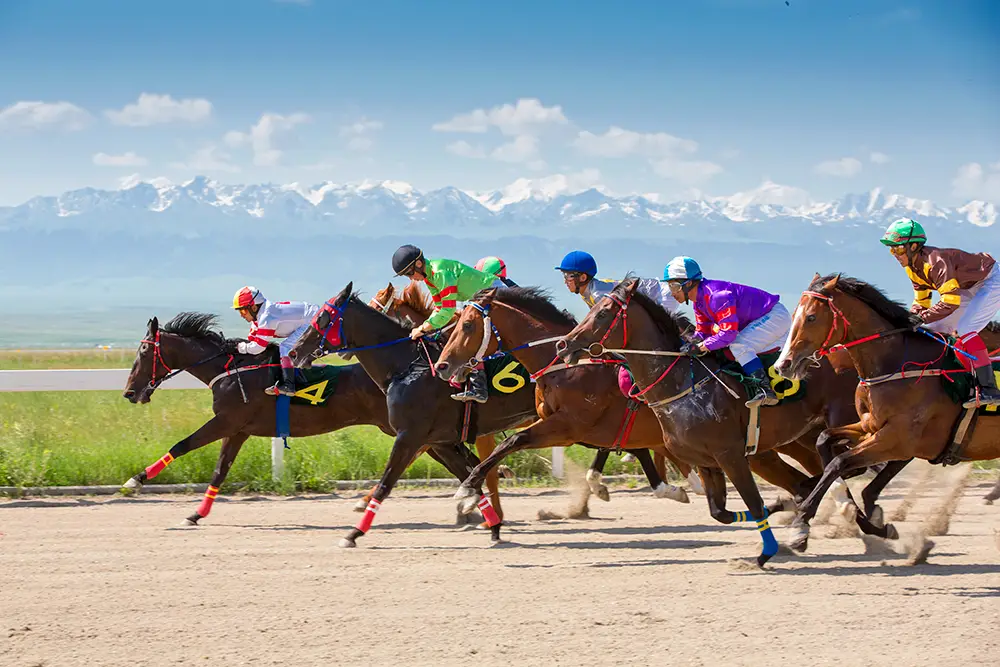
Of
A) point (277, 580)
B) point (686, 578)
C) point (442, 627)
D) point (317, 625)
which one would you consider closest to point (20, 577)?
point (277, 580)

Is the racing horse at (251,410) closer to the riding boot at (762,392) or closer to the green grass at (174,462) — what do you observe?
the green grass at (174,462)

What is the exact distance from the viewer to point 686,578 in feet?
25.7

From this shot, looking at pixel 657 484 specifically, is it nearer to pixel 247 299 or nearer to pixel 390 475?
pixel 390 475

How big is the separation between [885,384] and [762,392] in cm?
79

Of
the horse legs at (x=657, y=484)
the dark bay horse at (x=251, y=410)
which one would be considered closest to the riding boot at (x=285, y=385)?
the dark bay horse at (x=251, y=410)

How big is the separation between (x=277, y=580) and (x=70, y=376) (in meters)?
7.50

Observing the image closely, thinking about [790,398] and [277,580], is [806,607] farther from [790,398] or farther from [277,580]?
[277,580]

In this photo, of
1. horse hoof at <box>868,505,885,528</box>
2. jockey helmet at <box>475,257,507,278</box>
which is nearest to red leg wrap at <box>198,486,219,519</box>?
jockey helmet at <box>475,257,507,278</box>

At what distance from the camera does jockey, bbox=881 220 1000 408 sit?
7938mm

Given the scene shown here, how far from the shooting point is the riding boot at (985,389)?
7.95m

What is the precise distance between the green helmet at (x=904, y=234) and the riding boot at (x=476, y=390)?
319 centimetres

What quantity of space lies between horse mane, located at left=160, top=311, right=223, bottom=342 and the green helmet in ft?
20.2

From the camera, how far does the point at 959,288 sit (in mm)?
8117

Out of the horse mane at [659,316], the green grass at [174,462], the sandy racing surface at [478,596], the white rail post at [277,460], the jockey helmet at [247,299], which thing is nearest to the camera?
the sandy racing surface at [478,596]
